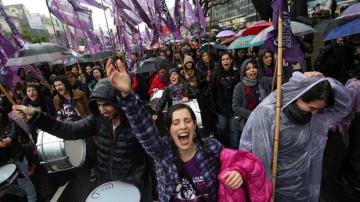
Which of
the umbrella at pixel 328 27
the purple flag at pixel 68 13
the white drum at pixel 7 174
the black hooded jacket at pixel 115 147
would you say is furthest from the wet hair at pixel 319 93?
the purple flag at pixel 68 13

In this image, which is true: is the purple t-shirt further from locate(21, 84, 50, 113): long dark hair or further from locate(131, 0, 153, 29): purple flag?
locate(131, 0, 153, 29): purple flag

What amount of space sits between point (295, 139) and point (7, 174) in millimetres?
3165

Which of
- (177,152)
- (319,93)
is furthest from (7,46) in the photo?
(319,93)

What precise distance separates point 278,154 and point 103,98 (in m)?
1.50

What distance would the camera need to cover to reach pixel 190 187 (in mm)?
1970

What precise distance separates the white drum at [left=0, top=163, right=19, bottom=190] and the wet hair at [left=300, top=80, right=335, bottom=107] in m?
3.22

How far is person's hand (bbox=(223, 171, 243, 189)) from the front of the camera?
170 cm

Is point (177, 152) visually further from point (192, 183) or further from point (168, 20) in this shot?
point (168, 20)

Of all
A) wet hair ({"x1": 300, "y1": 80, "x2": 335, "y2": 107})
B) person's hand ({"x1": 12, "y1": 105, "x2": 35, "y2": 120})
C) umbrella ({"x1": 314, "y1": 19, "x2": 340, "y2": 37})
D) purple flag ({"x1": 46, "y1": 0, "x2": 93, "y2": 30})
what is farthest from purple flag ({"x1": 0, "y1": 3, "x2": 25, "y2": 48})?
umbrella ({"x1": 314, "y1": 19, "x2": 340, "y2": 37})

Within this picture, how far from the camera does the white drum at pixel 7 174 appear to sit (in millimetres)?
3215

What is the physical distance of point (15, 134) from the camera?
12.5ft

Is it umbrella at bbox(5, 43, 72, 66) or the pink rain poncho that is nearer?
the pink rain poncho

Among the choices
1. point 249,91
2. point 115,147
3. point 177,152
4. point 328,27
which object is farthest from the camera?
point 328,27

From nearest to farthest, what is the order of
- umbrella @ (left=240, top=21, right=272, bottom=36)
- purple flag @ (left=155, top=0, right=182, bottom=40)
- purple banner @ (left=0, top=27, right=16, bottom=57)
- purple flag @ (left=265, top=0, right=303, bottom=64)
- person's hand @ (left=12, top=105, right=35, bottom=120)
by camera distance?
purple flag @ (left=265, top=0, right=303, bottom=64), person's hand @ (left=12, top=105, right=35, bottom=120), purple banner @ (left=0, top=27, right=16, bottom=57), purple flag @ (left=155, top=0, right=182, bottom=40), umbrella @ (left=240, top=21, right=272, bottom=36)
